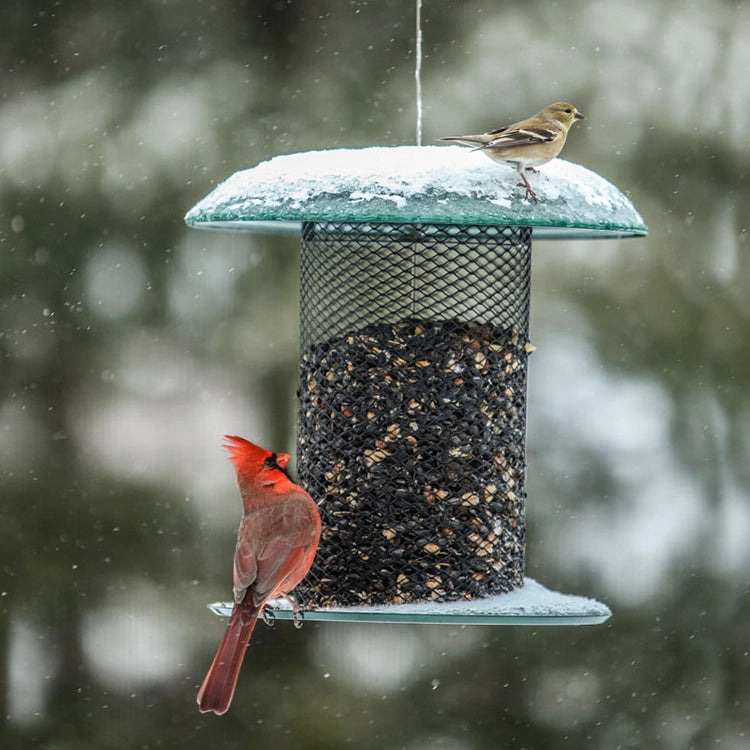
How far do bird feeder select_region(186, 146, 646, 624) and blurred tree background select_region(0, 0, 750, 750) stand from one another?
3630mm

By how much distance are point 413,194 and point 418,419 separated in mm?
913

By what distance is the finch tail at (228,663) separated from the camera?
4.43m

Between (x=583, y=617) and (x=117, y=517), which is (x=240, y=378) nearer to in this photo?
(x=117, y=517)

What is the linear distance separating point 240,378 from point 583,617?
184 inches

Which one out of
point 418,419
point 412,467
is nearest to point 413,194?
point 418,419

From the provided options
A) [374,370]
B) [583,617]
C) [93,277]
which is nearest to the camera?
[583,617]

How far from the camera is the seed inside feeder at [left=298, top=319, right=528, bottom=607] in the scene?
191 inches

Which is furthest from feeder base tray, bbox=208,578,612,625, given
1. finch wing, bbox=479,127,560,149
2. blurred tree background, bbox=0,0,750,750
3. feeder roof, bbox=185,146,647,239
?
blurred tree background, bbox=0,0,750,750

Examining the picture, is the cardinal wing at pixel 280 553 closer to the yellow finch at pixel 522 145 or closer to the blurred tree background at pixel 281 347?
the yellow finch at pixel 522 145

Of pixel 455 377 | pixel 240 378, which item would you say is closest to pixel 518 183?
pixel 455 377

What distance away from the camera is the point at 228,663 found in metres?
4.54

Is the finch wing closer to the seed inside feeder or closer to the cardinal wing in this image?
the seed inside feeder

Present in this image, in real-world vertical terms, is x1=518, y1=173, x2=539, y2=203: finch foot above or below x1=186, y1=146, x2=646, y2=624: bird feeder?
above

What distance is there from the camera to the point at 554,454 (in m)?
9.00
